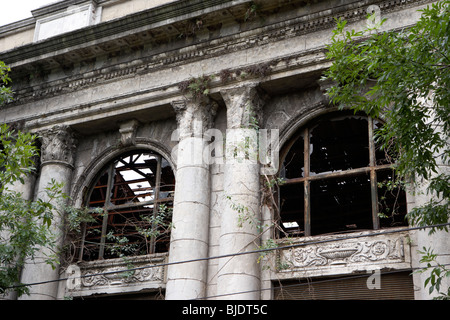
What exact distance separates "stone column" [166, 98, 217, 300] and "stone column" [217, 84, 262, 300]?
1.93ft

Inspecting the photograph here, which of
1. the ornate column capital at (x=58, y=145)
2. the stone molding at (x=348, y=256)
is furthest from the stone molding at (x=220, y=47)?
the stone molding at (x=348, y=256)

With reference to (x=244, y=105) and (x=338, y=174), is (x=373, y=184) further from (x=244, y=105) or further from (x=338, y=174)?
(x=244, y=105)

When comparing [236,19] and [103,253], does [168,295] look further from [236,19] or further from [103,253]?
[236,19]

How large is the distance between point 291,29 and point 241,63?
1.46 meters

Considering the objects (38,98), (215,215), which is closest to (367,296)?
(215,215)

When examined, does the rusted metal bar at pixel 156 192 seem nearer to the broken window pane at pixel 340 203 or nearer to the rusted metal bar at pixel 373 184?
the broken window pane at pixel 340 203

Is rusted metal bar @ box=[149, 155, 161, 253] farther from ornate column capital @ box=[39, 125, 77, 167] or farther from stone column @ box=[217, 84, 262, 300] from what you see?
ornate column capital @ box=[39, 125, 77, 167]

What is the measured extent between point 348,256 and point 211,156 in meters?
4.26

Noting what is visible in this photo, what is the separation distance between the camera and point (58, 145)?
17.5m

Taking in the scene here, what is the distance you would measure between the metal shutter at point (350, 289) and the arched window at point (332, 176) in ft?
3.95

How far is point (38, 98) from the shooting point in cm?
1844

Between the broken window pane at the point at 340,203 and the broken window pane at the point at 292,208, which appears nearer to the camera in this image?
the broken window pane at the point at 340,203

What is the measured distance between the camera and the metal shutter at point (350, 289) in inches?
503

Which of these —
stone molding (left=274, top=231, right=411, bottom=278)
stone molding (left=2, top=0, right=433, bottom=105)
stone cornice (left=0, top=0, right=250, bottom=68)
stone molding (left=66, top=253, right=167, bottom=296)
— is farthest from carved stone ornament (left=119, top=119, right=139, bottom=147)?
stone molding (left=274, top=231, right=411, bottom=278)
